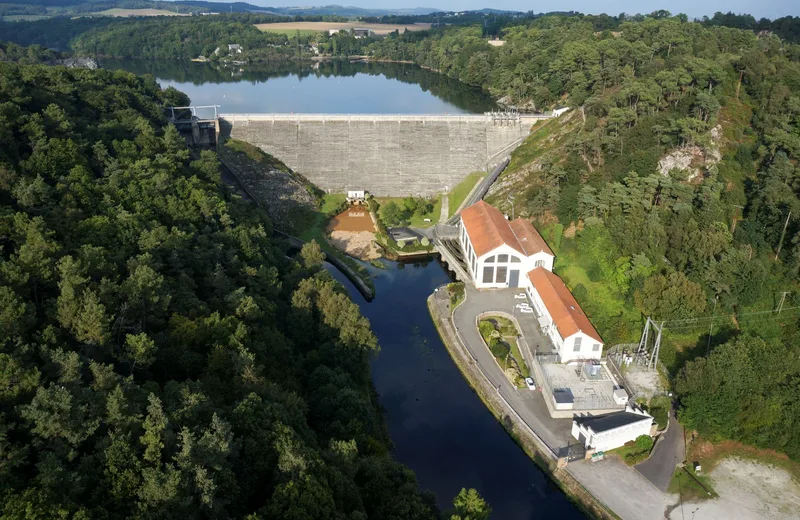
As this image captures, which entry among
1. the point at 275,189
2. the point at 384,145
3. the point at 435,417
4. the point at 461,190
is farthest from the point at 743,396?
the point at 384,145

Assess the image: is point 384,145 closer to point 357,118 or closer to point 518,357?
point 357,118

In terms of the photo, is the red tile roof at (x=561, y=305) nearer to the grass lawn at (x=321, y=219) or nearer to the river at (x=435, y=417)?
the river at (x=435, y=417)

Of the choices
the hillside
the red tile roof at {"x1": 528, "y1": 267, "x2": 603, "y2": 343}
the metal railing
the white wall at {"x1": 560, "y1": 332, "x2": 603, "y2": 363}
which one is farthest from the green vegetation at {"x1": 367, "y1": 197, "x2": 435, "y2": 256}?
the white wall at {"x1": 560, "y1": 332, "x2": 603, "y2": 363}

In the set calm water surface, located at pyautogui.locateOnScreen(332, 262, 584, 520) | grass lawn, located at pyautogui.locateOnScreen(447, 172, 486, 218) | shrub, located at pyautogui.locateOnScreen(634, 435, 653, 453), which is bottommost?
calm water surface, located at pyautogui.locateOnScreen(332, 262, 584, 520)

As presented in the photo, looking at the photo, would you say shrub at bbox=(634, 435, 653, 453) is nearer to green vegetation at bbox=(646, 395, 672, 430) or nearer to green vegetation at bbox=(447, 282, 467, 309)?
green vegetation at bbox=(646, 395, 672, 430)

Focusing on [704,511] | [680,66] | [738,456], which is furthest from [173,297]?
[680,66]

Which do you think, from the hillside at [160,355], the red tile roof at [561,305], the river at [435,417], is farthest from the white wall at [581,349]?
the hillside at [160,355]
